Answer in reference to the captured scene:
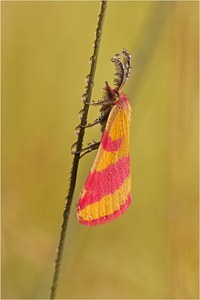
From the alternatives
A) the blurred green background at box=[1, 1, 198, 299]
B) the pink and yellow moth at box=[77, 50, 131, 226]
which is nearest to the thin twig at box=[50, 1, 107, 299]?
the pink and yellow moth at box=[77, 50, 131, 226]

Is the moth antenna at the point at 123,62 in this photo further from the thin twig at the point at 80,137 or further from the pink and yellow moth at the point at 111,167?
the thin twig at the point at 80,137

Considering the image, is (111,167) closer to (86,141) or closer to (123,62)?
(123,62)

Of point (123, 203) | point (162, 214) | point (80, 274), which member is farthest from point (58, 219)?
point (123, 203)

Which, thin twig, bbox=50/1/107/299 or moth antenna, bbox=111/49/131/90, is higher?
moth antenna, bbox=111/49/131/90

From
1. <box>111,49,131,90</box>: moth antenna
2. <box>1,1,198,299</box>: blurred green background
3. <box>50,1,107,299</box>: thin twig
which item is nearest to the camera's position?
<box>50,1,107,299</box>: thin twig

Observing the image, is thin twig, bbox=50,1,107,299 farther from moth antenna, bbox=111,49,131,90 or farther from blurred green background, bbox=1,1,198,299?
blurred green background, bbox=1,1,198,299

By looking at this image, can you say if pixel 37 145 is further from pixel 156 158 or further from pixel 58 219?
pixel 156 158
